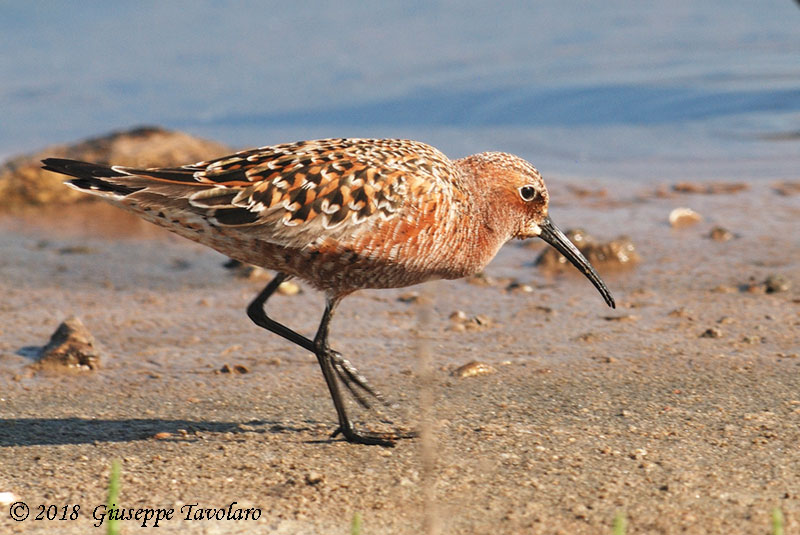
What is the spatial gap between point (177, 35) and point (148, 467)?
1482 centimetres

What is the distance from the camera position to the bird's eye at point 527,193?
20.2 feet

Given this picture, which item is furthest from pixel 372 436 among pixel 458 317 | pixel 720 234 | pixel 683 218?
pixel 683 218

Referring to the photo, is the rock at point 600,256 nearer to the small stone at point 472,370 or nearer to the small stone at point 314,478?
the small stone at point 472,370

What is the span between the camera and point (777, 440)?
522 cm

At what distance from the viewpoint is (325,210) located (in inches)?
213

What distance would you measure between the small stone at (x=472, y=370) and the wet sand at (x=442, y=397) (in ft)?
0.20

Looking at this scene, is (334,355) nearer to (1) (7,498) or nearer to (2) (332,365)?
(2) (332,365)

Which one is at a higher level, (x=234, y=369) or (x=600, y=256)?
(x=600, y=256)

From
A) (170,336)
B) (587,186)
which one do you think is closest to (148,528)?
(170,336)

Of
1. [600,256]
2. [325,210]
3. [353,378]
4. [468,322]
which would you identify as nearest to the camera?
[325,210]

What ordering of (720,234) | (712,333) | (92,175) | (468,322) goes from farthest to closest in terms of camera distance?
(720,234) < (468,322) < (712,333) < (92,175)

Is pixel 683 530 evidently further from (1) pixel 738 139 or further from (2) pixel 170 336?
(1) pixel 738 139

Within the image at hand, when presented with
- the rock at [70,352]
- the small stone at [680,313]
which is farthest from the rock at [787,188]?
the rock at [70,352]

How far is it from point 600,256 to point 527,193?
108 inches
